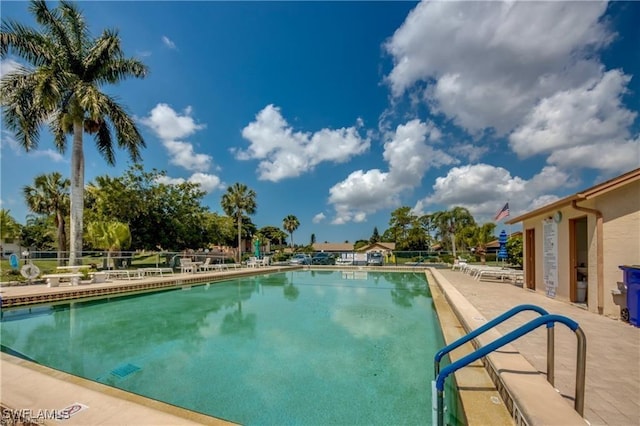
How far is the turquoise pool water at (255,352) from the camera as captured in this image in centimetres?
362

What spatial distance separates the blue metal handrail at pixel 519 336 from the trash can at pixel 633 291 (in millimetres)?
4514

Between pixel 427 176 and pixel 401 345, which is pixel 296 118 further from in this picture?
pixel 401 345

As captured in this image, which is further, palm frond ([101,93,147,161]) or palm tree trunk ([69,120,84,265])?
palm frond ([101,93,147,161])

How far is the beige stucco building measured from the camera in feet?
19.1

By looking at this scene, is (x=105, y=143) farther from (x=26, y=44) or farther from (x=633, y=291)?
(x=633, y=291)

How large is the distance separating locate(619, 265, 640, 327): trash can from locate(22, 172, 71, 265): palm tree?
103 ft

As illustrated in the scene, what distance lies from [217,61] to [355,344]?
52.5ft

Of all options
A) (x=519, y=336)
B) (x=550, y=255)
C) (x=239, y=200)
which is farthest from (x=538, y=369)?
(x=239, y=200)

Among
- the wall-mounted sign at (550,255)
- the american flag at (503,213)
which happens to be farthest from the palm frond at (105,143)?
the american flag at (503,213)

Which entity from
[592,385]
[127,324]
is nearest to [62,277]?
[127,324]

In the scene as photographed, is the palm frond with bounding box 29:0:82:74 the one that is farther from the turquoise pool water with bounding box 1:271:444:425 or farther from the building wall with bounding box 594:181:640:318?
the building wall with bounding box 594:181:640:318

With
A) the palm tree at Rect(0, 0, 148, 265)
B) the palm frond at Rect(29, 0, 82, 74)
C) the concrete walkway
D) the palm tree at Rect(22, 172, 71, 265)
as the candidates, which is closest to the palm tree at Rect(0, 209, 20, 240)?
the palm tree at Rect(22, 172, 71, 265)

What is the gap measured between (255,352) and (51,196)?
28423mm

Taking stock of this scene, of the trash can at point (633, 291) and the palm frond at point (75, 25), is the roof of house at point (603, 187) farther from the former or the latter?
the palm frond at point (75, 25)
